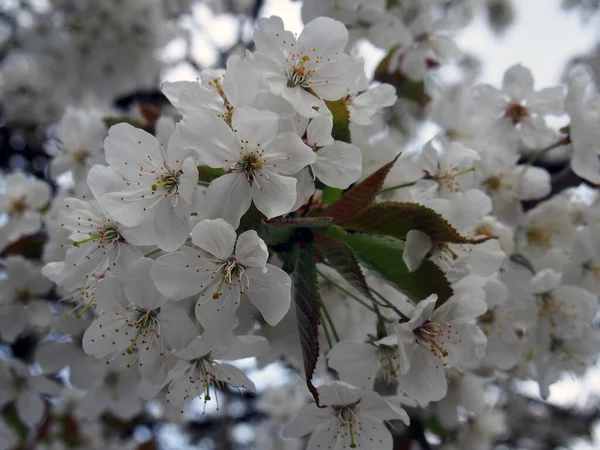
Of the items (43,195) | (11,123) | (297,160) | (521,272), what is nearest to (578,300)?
(521,272)

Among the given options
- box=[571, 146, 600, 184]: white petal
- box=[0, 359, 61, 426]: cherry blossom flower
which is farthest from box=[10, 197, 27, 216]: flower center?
box=[571, 146, 600, 184]: white petal

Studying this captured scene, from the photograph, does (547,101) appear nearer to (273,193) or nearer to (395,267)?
(395,267)

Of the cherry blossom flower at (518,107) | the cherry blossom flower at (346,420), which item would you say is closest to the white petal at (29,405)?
the cherry blossom flower at (346,420)

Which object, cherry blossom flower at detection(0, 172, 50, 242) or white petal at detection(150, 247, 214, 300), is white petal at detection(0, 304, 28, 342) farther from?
white petal at detection(150, 247, 214, 300)

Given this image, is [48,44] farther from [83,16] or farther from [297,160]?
[297,160]

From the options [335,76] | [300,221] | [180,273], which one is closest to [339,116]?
[335,76]
